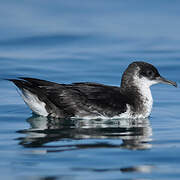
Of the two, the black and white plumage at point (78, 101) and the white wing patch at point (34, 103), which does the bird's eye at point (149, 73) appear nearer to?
the black and white plumage at point (78, 101)

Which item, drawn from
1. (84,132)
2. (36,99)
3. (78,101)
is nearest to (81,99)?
(78,101)

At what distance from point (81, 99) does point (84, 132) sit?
1.61m

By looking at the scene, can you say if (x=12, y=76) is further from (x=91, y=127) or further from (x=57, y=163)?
(x=57, y=163)

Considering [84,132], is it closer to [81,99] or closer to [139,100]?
[81,99]

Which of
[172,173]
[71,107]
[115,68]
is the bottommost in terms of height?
[172,173]

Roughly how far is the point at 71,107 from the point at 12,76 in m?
4.76

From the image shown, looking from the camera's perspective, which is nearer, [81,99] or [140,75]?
[81,99]

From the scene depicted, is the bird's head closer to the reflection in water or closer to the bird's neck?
the bird's neck

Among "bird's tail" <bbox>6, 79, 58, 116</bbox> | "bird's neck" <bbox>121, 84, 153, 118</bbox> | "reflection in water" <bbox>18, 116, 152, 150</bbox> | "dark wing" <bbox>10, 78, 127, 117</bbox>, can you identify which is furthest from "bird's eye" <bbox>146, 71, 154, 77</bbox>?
"bird's tail" <bbox>6, 79, 58, 116</bbox>

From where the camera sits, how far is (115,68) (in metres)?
18.8

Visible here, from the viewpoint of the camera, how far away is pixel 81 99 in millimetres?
13328

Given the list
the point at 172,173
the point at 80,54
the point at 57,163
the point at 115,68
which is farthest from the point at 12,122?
the point at 80,54

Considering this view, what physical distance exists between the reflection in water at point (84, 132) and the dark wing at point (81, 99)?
0.67 feet

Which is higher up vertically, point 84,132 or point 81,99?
point 81,99
